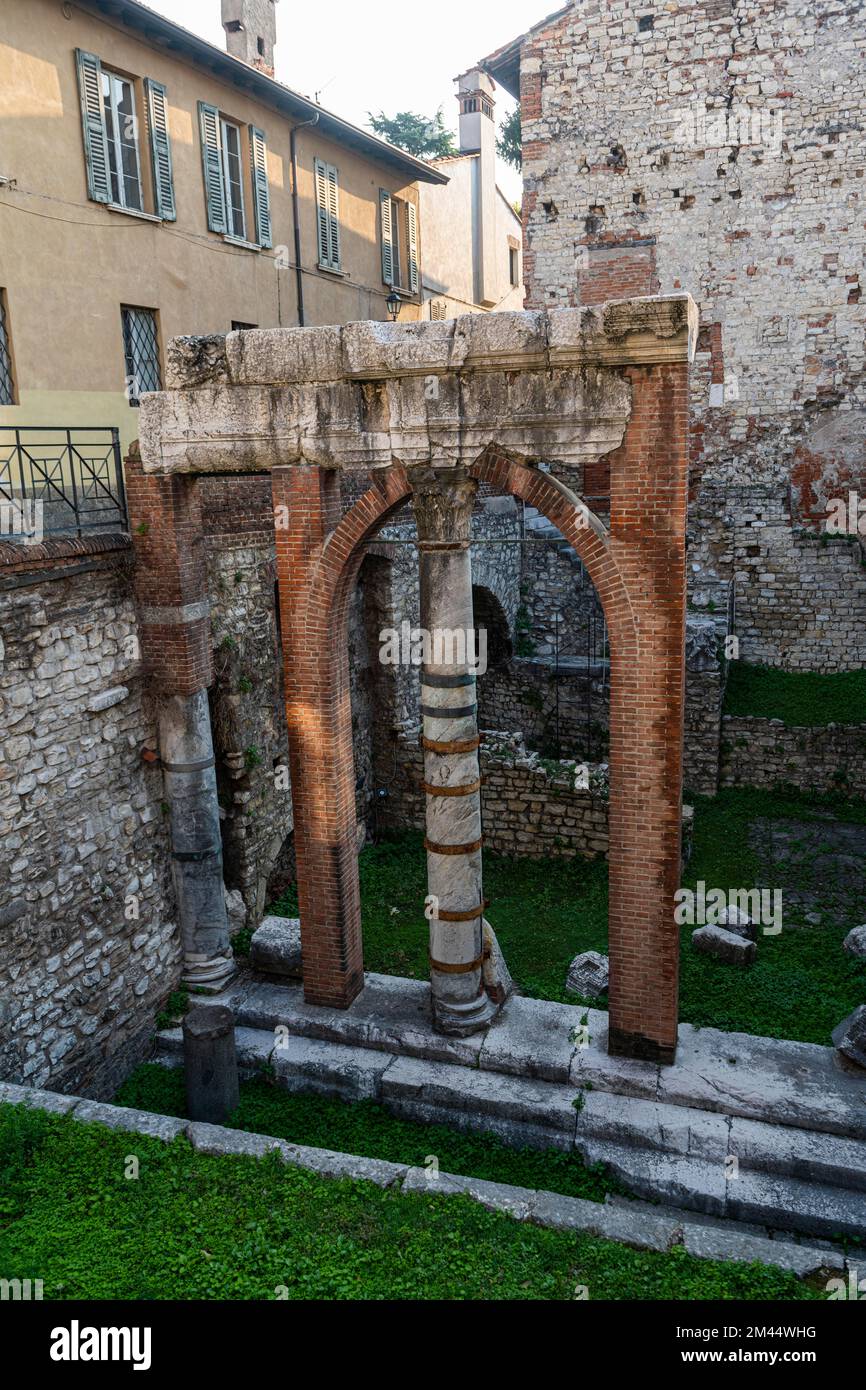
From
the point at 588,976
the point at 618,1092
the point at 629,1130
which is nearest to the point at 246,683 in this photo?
the point at 588,976

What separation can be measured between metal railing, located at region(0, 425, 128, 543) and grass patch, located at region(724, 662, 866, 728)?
10.2m

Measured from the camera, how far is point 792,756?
46.4 feet

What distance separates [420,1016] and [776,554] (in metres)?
11.9

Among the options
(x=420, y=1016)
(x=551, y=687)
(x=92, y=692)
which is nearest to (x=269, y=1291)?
(x=420, y=1016)

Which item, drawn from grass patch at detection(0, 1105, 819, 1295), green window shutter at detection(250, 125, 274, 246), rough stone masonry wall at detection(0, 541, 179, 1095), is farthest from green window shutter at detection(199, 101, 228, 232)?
grass patch at detection(0, 1105, 819, 1295)

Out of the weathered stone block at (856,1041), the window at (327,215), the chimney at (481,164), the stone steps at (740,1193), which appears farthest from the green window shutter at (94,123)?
the chimney at (481,164)

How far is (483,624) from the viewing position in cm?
1633

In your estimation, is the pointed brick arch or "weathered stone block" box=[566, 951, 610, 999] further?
"weathered stone block" box=[566, 951, 610, 999]

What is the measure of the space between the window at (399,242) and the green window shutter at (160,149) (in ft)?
24.1

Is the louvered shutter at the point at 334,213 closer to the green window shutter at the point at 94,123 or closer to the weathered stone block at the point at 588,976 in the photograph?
the green window shutter at the point at 94,123

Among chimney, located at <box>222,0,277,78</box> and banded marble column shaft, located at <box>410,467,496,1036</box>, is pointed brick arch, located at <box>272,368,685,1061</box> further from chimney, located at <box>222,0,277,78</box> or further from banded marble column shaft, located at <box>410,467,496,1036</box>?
chimney, located at <box>222,0,277,78</box>

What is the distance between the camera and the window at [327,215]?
1683 centimetres

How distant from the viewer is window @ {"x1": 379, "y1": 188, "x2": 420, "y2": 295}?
1953cm
